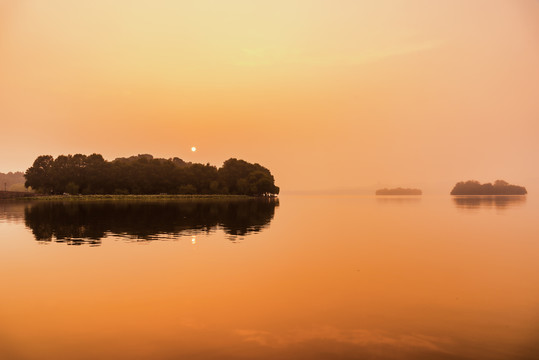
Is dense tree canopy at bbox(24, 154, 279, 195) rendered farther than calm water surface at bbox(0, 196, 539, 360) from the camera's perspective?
Yes

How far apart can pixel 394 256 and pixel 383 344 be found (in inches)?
790

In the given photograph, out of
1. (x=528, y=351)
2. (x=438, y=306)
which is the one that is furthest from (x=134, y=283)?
(x=528, y=351)

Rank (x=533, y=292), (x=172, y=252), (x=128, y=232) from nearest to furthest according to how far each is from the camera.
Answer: (x=533, y=292)
(x=172, y=252)
(x=128, y=232)

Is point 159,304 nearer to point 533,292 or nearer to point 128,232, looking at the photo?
point 533,292

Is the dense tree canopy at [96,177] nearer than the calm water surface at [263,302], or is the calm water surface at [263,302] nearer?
the calm water surface at [263,302]

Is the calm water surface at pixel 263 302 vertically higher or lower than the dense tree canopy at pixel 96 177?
lower

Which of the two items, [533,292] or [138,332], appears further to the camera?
[533,292]

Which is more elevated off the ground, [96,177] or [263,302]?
[96,177]

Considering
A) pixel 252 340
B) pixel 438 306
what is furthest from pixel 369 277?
pixel 252 340

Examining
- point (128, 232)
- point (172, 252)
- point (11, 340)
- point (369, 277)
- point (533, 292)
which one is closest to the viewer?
point (11, 340)

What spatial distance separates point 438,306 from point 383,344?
642cm

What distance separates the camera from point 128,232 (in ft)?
150

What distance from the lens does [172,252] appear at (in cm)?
3216

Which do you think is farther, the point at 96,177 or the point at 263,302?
the point at 96,177
